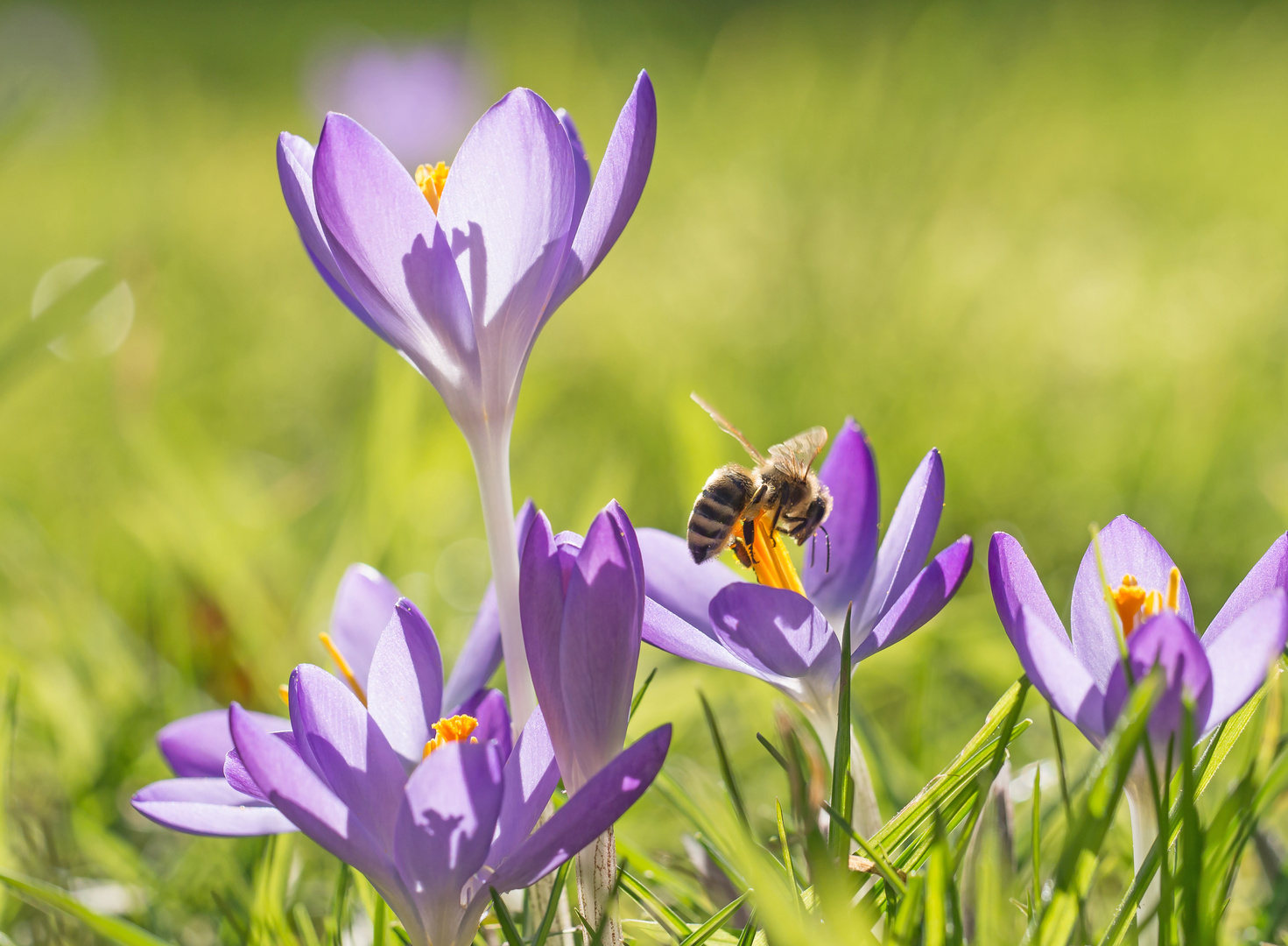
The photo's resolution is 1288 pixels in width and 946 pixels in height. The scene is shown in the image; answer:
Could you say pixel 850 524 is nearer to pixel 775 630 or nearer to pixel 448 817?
pixel 775 630

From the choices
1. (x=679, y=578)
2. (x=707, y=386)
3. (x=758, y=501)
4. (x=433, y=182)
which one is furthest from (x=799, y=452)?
(x=707, y=386)

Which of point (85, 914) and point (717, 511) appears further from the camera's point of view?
point (717, 511)

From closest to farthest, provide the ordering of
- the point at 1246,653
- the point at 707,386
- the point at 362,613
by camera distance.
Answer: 1. the point at 1246,653
2. the point at 362,613
3. the point at 707,386

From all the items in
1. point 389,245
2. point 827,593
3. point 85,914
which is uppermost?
point 389,245

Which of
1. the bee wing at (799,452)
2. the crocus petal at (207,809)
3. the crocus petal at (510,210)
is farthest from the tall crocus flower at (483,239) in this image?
the bee wing at (799,452)

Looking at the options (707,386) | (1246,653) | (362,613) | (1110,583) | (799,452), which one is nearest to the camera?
(1246,653)

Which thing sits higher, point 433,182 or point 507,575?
point 433,182

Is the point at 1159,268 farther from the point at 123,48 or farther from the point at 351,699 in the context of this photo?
the point at 123,48
